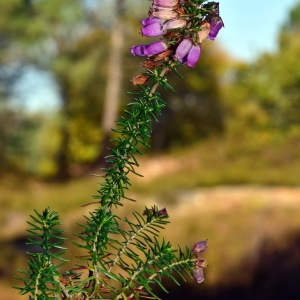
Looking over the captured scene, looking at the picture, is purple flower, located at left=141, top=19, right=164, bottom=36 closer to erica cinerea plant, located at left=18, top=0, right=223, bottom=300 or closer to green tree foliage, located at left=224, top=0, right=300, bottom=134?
erica cinerea plant, located at left=18, top=0, right=223, bottom=300

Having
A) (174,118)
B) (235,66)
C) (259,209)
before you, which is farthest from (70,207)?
(235,66)

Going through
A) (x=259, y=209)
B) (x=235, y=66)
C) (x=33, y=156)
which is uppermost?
(x=235, y=66)

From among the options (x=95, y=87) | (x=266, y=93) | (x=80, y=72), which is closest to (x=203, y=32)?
(x=80, y=72)

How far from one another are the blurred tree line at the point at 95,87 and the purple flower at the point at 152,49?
25055mm

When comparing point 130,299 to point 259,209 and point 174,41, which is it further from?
point 259,209

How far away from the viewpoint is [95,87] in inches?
1230

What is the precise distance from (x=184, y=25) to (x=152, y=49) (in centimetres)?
6

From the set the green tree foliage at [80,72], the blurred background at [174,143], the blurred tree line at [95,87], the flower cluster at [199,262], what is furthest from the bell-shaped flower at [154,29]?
the green tree foliage at [80,72]

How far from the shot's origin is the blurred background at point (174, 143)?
11.2 metres

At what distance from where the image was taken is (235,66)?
119 ft

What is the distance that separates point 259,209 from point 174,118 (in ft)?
69.5

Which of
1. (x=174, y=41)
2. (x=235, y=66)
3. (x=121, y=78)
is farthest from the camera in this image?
(x=235, y=66)

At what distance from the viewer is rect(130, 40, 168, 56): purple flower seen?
1.05 meters

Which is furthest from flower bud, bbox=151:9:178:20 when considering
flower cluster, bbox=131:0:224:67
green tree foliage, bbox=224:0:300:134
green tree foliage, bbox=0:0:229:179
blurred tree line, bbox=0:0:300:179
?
green tree foliage, bbox=224:0:300:134
